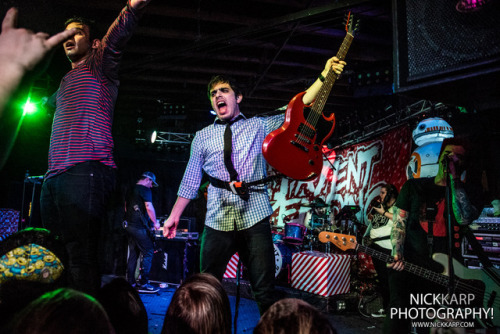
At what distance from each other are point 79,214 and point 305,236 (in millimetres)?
7697

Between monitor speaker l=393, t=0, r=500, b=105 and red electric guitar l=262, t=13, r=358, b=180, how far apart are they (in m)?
0.54

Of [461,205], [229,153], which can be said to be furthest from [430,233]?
[229,153]

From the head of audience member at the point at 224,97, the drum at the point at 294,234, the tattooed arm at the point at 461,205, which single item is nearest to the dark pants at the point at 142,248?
the drum at the point at 294,234

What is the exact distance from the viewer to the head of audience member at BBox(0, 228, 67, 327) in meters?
1.36

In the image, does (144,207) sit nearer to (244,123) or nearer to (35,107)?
(35,107)

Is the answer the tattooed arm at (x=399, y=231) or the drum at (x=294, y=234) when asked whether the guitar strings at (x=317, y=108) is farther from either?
the drum at (x=294, y=234)

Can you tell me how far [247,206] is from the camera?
8.03 ft

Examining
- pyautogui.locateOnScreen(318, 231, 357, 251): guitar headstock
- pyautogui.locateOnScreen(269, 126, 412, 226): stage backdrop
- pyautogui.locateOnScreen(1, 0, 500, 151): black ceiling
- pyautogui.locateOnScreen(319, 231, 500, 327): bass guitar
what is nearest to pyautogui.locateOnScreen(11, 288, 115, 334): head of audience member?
pyautogui.locateOnScreen(319, 231, 500, 327): bass guitar

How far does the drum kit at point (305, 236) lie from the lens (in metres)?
7.85

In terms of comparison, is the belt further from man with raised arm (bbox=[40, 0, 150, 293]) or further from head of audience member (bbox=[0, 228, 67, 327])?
head of audience member (bbox=[0, 228, 67, 327])

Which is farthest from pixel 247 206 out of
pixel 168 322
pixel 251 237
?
pixel 168 322

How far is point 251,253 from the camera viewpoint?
7.79ft

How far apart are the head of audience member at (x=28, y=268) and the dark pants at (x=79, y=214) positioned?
0.35ft

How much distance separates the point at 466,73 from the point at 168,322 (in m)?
2.30
